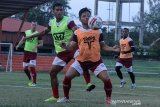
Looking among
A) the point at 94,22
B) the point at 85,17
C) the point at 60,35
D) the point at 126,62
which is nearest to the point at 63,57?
the point at 60,35

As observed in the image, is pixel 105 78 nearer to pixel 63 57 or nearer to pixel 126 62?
pixel 63 57

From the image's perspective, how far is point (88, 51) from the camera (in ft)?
35.4

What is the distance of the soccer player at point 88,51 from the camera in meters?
10.8

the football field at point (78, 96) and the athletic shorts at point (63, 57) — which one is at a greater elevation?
the athletic shorts at point (63, 57)

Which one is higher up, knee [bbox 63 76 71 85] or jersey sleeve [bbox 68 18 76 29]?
jersey sleeve [bbox 68 18 76 29]

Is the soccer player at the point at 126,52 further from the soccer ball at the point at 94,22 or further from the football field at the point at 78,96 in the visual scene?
the soccer ball at the point at 94,22

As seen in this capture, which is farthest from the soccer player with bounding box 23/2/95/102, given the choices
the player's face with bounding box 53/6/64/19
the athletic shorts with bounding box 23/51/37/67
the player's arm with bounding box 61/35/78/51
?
the athletic shorts with bounding box 23/51/37/67

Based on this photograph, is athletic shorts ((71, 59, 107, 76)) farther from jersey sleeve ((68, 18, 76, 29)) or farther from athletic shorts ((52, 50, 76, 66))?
jersey sleeve ((68, 18, 76, 29))

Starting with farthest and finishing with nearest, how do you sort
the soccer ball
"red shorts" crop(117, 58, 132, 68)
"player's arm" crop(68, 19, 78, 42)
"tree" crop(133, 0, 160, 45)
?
"tree" crop(133, 0, 160, 45)
"red shorts" crop(117, 58, 132, 68)
"player's arm" crop(68, 19, 78, 42)
the soccer ball

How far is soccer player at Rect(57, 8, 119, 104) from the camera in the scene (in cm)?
1076

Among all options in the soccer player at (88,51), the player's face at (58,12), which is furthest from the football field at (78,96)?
the player's face at (58,12)

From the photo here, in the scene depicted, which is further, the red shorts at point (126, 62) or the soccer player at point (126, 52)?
the red shorts at point (126, 62)

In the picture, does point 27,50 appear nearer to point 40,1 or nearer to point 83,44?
point 83,44

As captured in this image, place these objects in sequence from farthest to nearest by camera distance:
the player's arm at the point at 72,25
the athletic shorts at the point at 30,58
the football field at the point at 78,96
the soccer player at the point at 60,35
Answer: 1. the athletic shorts at the point at 30,58
2. the soccer player at the point at 60,35
3. the player's arm at the point at 72,25
4. the football field at the point at 78,96
